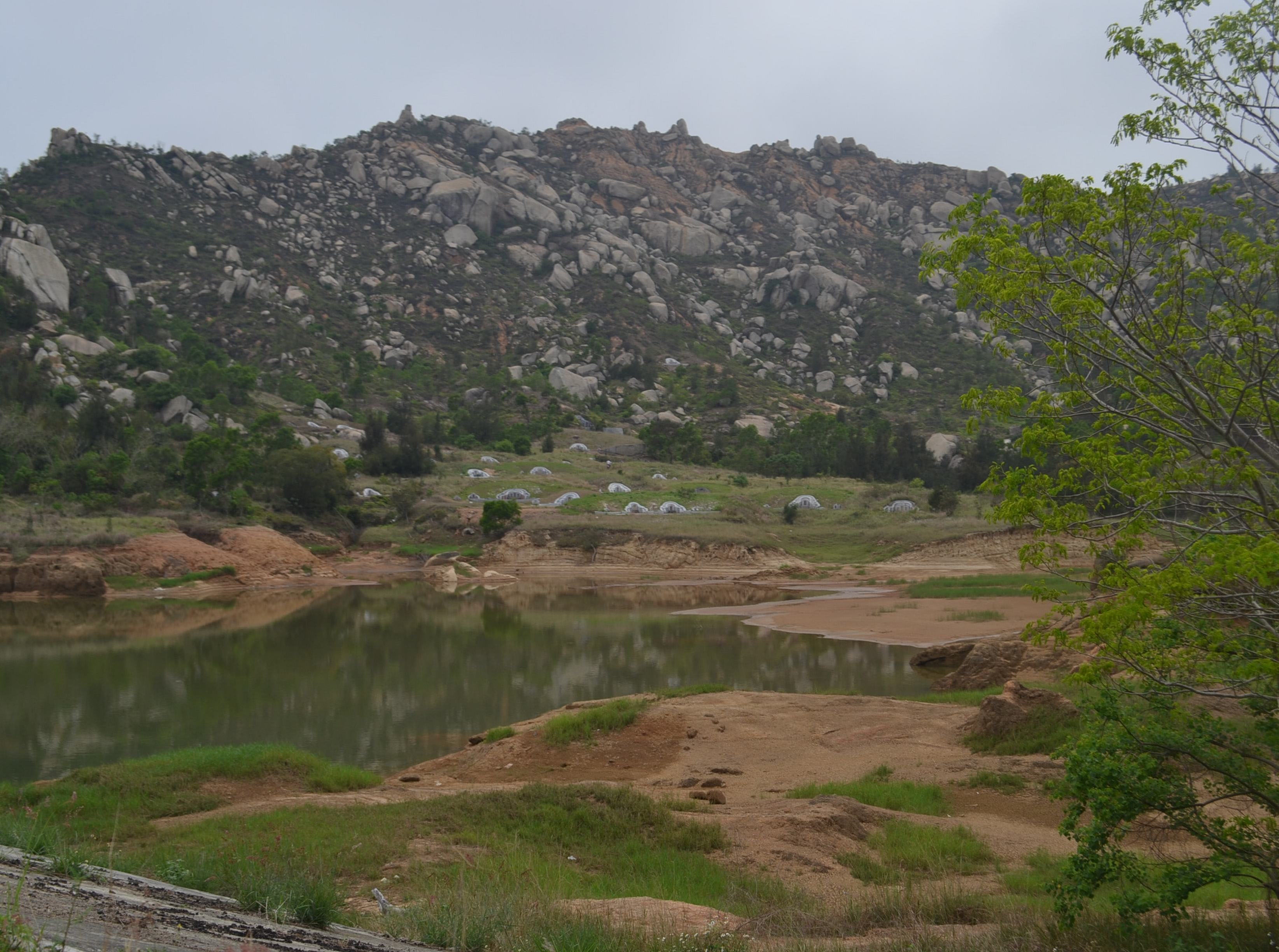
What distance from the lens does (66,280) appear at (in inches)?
3150

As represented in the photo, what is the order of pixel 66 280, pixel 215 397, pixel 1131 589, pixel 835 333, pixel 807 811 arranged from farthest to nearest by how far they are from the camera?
pixel 835 333 → pixel 66 280 → pixel 215 397 → pixel 807 811 → pixel 1131 589

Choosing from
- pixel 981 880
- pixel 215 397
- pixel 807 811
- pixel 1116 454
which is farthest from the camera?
pixel 215 397

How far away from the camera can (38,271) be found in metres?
77.1

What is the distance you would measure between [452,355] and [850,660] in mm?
92071

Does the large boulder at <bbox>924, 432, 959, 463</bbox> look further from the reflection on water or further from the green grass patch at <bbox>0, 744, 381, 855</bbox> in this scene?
the green grass patch at <bbox>0, 744, 381, 855</bbox>

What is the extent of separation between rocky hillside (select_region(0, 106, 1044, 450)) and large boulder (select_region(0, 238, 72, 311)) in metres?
0.22

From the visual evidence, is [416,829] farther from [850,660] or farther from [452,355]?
[452,355]

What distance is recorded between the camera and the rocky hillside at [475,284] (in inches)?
3440

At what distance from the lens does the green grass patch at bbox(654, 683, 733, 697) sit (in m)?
20.0

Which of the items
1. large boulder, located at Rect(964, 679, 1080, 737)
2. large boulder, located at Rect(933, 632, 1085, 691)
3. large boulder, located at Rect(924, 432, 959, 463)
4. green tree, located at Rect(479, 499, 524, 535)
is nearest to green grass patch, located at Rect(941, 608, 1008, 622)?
large boulder, located at Rect(933, 632, 1085, 691)

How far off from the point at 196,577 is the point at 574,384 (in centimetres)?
6474

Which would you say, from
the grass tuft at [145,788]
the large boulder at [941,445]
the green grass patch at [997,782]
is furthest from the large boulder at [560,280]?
the green grass patch at [997,782]

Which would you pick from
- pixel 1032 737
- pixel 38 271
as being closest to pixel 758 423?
pixel 38 271

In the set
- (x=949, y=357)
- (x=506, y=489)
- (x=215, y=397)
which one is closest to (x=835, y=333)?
(x=949, y=357)
